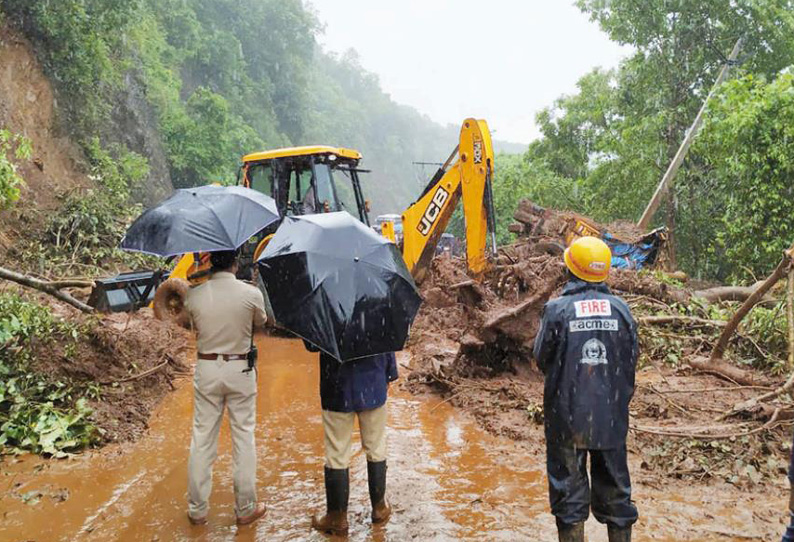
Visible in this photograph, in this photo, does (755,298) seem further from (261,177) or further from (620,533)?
(261,177)

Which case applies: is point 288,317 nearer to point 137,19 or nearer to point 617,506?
point 617,506

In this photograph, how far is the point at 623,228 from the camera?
42.4 feet

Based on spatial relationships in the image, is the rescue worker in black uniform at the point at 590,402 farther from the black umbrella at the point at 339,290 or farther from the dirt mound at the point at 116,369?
the dirt mound at the point at 116,369

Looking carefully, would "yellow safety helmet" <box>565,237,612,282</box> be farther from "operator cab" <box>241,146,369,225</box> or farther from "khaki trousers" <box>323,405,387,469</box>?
"operator cab" <box>241,146,369,225</box>

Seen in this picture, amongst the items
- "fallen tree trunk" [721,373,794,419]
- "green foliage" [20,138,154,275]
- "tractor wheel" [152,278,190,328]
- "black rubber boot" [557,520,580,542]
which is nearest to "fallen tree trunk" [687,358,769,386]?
"fallen tree trunk" [721,373,794,419]

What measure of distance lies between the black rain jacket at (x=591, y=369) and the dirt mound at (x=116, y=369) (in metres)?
3.80

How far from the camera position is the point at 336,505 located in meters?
3.60

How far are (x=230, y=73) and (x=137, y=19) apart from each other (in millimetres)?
21503

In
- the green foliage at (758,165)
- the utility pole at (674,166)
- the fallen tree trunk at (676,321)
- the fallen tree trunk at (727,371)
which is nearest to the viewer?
the fallen tree trunk at (727,371)

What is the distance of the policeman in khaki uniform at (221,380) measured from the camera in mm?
3623

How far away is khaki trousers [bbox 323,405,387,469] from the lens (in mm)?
3584

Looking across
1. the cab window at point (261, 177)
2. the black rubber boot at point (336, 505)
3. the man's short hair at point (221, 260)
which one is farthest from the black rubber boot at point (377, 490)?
the cab window at point (261, 177)

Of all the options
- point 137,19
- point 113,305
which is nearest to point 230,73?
point 137,19

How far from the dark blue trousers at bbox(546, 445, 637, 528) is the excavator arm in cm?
507
